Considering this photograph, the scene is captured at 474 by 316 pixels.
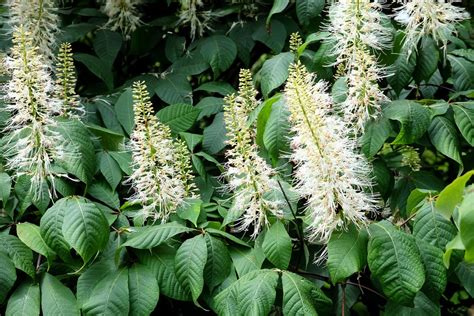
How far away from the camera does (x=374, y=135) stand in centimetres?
291

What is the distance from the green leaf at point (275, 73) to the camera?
3340 millimetres

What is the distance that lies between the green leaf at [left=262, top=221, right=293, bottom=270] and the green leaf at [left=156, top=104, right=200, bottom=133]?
944 millimetres

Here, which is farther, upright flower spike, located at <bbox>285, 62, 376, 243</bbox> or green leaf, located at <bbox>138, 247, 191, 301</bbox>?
green leaf, located at <bbox>138, 247, 191, 301</bbox>

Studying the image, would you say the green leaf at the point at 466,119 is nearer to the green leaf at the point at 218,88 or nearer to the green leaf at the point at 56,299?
the green leaf at the point at 218,88

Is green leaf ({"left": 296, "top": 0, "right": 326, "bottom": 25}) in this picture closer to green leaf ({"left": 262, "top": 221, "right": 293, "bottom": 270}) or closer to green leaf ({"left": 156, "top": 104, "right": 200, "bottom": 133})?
green leaf ({"left": 156, "top": 104, "right": 200, "bottom": 133})

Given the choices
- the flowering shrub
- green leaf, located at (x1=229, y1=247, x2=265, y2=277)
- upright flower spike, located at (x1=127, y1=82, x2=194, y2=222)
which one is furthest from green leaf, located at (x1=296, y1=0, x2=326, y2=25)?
green leaf, located at (x1=229, y1=247, x2=265, y2=277)

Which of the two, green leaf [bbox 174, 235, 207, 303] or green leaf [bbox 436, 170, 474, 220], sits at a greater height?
green leaf [bbox 436, 170, 474, 220]

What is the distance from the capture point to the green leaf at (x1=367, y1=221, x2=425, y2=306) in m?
2.46

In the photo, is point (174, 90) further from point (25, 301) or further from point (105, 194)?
point (25, 301)

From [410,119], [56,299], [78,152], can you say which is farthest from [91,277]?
[410,119]

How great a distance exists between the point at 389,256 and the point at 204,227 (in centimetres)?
71

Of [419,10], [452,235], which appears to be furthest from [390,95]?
[452,235]

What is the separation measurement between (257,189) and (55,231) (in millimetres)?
765

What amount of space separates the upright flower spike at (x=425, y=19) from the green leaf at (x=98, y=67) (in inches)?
63.4
